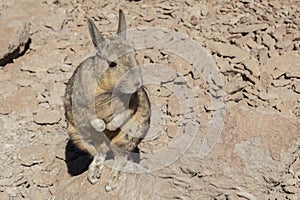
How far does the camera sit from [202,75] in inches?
263

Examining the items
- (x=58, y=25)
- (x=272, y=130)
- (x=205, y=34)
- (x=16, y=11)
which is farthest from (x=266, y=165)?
(x=16, y=11)

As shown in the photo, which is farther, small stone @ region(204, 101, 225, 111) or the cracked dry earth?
small stone @ region(204, 101, 225, 111)

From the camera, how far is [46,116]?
6613mm

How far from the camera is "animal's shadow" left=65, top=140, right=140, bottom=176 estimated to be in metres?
5.96

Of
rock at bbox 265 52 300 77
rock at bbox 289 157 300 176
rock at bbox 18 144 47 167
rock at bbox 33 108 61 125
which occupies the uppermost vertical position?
rock at bbox 265 52 300 77

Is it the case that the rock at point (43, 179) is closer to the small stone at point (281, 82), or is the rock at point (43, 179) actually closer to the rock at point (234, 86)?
the rock at point (234, 86)

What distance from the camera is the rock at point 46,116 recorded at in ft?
21.5

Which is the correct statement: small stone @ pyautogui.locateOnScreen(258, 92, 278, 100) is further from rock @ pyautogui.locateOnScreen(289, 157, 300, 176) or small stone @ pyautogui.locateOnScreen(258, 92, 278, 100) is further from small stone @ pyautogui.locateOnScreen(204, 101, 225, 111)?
rock @ pyautogui.locateOnScreen(289, 157, 300, 176)

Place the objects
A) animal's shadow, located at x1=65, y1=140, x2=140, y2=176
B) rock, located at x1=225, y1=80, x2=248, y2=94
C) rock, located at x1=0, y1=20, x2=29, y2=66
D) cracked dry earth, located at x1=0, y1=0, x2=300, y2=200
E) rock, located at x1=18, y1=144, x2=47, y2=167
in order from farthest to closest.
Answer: rock, located at x1=0, y1=20, x2=29, y2=66 < rock, located at x1=225, y1=80, x2=248, y2=94 < rock, located at x1=18, y1=144, x2=47, y2=167 < animal's shadow, located at x1=65, y1=140, x2=140, y2=176 < cracked dry earth, located at x1=0, y1=0, x2=300, y2=200

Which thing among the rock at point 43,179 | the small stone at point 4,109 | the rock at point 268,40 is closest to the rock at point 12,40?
the small stone at point 4,109

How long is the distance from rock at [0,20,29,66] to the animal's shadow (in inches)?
60.6

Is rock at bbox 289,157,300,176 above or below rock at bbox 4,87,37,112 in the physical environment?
above

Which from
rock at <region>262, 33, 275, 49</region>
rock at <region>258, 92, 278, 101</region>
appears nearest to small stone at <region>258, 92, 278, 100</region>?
rock at <region>258, 92, 278, 101</region>

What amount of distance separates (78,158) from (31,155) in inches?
18.3
